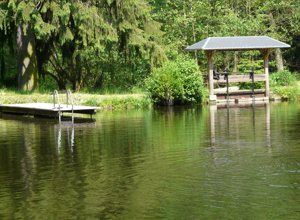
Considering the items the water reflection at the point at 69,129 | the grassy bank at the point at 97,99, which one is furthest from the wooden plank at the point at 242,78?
the water reflection at the point at 69,129

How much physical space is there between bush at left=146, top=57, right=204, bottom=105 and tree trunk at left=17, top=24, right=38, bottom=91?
6.94 m

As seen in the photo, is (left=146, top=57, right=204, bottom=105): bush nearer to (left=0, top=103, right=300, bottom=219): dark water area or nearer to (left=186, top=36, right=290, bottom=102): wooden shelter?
(left=186, top=36, right=290, bottom=102): wooden shelter

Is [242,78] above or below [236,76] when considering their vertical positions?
below

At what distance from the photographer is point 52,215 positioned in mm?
12461

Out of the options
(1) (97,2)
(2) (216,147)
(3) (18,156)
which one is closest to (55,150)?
(3) (18,156)

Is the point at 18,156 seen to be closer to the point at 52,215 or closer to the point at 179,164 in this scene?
the point at 179,164

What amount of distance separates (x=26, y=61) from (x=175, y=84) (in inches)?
356

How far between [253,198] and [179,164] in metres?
4.26

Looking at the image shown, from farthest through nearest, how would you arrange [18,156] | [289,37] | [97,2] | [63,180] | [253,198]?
[289,37]
[97,2]
[18,156]
[63,180]
[253,198]

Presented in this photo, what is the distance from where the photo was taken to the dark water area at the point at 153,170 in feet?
41.8

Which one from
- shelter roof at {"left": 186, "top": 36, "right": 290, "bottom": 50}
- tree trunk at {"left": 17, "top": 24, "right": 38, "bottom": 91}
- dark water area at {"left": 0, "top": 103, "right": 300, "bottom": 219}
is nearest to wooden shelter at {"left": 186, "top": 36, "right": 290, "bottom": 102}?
shelter roof at {"left": 186, "top": 36, "right": 290, "bottom": 50}

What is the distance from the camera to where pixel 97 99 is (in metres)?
38.6

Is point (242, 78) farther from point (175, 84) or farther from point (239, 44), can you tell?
point (175, 84)

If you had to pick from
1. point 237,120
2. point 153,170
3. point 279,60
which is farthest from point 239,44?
point 153,170
